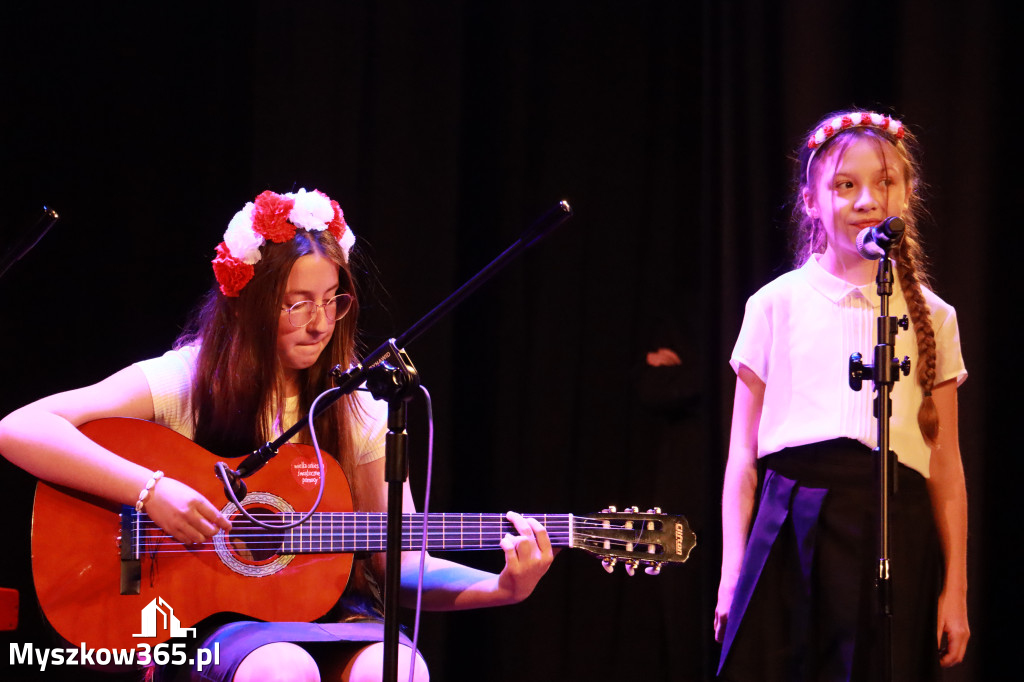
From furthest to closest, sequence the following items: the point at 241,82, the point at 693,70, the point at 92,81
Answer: the point at 693,70 < the point at 241,82 < the point at 92,81

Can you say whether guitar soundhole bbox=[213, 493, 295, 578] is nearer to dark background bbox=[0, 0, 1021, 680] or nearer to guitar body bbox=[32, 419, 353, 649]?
guitar body bbox=[32, 419, 353, 649]

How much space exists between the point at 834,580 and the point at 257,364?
1.51 m

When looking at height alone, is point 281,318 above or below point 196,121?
below

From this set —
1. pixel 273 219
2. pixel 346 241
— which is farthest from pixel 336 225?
pixel 273 219

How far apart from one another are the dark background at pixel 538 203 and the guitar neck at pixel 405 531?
1.03m

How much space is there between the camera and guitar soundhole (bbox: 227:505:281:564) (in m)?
2.33

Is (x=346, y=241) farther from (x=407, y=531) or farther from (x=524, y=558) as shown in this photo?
(x=524, y=558)

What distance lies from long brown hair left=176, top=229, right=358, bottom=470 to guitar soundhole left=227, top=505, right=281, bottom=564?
16 centimetres

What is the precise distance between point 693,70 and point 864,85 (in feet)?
2.03

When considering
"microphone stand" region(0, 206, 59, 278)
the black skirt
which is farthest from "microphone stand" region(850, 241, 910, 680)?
"microphone stand" region(0, 206, 59, 278)

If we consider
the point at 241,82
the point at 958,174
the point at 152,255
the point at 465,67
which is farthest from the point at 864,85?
the point at 152,255

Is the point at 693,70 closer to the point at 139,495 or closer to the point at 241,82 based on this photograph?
the point at 241,82

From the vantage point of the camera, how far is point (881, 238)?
224 cm

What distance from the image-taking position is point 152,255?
3.34m
